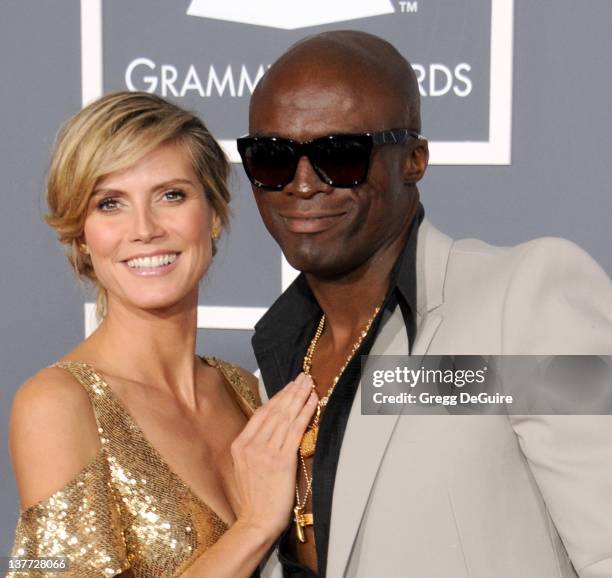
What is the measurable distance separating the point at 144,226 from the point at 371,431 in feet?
2.40

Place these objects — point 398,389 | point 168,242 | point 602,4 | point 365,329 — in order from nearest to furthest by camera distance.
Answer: point 398,389 < point 365,329 < point 168,242 < point 602,4

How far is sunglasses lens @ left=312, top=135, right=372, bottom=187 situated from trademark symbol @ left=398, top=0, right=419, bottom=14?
146 centimetres

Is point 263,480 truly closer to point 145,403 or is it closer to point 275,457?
point 275,457

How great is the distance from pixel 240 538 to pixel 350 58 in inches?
34.0

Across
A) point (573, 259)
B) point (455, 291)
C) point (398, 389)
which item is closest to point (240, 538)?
point (398, 389)

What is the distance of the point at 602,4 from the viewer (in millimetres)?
2695

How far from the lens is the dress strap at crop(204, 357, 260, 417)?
223 centimetres

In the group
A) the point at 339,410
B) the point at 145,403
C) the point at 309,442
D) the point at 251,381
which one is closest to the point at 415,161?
the point at 339,410

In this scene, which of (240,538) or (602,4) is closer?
(240,538)

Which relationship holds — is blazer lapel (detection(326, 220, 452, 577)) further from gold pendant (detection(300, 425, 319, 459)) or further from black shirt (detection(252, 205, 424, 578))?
gold pendant (detection(300, 425, 319, 459))

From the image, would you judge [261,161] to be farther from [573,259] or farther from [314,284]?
[573,259]

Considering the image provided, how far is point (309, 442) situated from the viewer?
1744 millimetres

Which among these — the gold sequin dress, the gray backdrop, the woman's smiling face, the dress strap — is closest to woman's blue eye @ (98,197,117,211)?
the woman's smiling face

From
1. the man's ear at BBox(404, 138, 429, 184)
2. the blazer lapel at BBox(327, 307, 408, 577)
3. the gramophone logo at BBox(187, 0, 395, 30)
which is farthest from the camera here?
the gramophone logo at BBox(187, 0, 395, 30)
